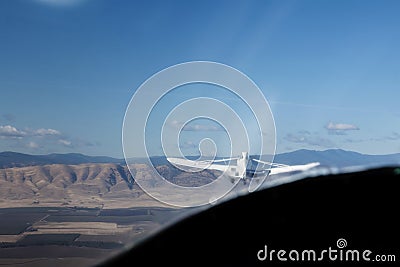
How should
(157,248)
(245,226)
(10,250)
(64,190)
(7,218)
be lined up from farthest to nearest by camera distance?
(64,190)
(7,218)
(10,250)
(245,226)
(157,248)

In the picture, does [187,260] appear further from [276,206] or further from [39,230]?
[39,230]

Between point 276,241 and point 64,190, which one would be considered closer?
point 276,241

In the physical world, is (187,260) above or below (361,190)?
below

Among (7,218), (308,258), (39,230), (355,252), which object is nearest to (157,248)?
(308,258)

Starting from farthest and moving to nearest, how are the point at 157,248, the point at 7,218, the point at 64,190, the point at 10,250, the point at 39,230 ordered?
the point at 64,190 → the point at 7,218 → the point at 39,230 → the point at 10,250 → the point at 157,248

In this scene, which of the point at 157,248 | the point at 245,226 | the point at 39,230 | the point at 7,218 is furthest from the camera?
the point at 7,218

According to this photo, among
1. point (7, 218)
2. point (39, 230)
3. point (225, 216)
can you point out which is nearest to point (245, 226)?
point (225, 216)

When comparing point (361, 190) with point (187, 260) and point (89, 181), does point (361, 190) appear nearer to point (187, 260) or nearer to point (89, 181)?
point (187, 260)

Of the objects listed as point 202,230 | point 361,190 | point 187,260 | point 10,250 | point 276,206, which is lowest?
point 187,260

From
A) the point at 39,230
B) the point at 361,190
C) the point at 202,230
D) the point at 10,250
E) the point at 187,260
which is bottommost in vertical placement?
the point at 187,260
